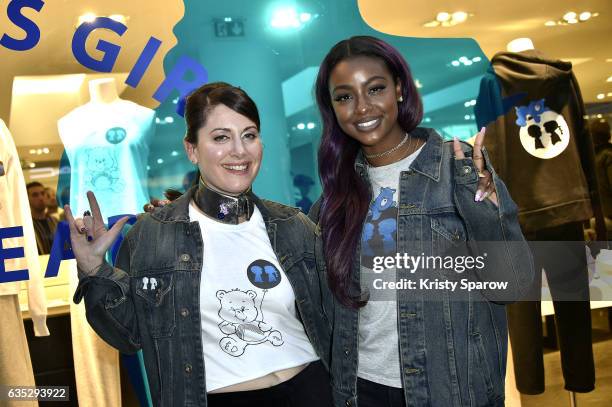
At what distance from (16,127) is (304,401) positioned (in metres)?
1.73

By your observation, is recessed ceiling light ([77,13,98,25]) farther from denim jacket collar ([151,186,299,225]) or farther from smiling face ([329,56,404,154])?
smiling face ([329,56,404,154])

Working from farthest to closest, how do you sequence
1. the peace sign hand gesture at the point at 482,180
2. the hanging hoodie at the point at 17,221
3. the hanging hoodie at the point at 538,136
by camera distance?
the hanging hoodie at the point at 538,136 → the hanging hoodie at the point at 17,221 → the peace sign hand gesture at the point at 482,180

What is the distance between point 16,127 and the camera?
285cm

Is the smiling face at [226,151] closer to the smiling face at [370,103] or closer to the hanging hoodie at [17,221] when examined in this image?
the smiling face at [370,103]

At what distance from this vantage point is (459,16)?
11.5ft

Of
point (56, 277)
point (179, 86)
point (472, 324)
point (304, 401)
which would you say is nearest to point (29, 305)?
point (56, 277)

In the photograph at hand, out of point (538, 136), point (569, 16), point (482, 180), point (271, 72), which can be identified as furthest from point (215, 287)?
point (569, 16)

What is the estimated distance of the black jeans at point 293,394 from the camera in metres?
1.90

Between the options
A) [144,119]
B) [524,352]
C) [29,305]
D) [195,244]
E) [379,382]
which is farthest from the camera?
[524,352]

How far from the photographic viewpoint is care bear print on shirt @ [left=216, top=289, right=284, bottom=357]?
1.94 meters

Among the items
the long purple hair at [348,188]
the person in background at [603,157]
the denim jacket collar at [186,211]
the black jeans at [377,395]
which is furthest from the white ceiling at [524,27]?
the black jeans at [377,395]

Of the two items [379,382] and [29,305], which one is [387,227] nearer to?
[379,382]

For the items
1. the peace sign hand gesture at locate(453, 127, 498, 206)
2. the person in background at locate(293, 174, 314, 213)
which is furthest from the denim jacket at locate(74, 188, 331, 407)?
the person in background at locate(293, 174, 314, 213)

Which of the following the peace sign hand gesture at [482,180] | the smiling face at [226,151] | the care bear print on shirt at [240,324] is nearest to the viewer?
the peace sign hand gesture at [482,180]
